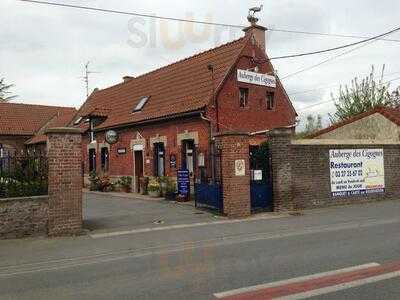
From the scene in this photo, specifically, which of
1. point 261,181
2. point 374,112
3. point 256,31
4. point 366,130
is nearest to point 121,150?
point 256,31

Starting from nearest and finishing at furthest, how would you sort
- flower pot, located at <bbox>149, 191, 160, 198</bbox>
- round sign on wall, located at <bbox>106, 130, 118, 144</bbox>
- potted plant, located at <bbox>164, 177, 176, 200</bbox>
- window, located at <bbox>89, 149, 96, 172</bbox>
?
potted plant, located at <bbox>164, 177, 176, 200</bbox>
flower pot, located at <bbox>149, 191, 160, 198</bbox>
round sign on wall, located at <bbox>106, 130, 118, 144</bbox>
window, located at <bbox>89, 149, 96, 172</bbox>

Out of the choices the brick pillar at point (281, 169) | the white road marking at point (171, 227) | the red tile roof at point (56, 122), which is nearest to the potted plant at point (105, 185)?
the red tile roof at point (56, 122)

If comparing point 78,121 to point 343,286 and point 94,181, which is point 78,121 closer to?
point 94,181

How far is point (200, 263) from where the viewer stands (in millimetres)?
8617

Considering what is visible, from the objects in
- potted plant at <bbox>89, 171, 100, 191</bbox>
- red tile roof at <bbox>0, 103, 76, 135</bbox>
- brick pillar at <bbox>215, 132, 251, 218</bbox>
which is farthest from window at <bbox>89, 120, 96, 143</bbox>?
brick pillar at <bbox>215, 132, 251, 218</bbox>

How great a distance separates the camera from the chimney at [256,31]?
77.8 ft

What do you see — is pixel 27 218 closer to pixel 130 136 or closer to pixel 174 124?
pixel 174 124

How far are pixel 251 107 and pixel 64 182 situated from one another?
483 inches

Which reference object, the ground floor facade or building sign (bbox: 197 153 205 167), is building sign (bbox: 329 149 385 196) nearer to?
the ground floor facade

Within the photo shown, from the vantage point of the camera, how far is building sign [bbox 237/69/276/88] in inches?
→ 869

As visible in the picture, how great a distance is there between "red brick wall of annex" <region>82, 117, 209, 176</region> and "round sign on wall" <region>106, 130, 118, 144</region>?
1.48 feet

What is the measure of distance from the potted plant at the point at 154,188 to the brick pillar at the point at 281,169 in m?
7.73

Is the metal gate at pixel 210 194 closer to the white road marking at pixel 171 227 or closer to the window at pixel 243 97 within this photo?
the white road marking at pixel 171 227

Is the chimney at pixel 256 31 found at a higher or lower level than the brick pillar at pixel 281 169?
higher
